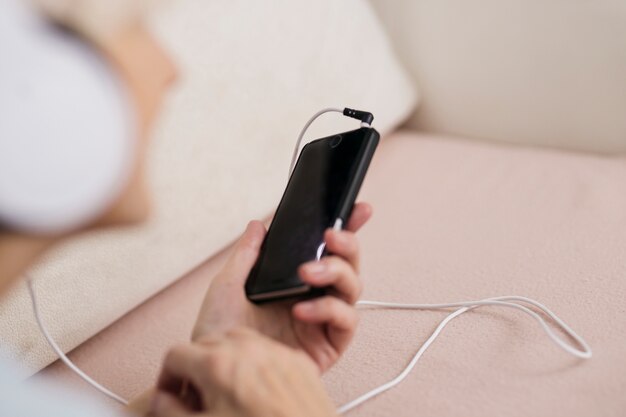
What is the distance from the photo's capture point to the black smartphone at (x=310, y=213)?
0.53 meters

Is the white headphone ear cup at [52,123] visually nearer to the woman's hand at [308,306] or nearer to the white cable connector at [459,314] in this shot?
the woman's hand at [308,306]

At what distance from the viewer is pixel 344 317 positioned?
505 mm

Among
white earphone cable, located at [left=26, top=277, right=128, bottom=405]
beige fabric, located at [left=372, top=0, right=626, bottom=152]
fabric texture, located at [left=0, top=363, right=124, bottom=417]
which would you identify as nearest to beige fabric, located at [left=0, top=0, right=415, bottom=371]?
white earphone cable, located at [left=26, top=277, right=128, bottom=405]

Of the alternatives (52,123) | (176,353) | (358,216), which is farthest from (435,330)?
(52,123)

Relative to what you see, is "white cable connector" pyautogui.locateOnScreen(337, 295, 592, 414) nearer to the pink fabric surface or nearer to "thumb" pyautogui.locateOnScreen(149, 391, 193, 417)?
the pink fabric surface

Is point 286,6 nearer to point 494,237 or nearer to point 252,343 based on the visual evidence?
point 494,237

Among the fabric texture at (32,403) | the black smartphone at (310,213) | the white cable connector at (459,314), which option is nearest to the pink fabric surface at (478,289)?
the white cable connector at (459,314)

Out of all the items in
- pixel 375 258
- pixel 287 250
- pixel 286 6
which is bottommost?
pixel 375 258

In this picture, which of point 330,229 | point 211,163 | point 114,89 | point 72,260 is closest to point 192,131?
point 211,163

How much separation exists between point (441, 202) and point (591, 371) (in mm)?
338

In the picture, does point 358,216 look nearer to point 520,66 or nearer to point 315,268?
point 315,268

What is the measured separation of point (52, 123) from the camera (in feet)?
1.10

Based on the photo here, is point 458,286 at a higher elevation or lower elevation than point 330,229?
lower

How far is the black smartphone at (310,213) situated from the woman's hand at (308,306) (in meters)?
0.01
